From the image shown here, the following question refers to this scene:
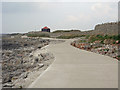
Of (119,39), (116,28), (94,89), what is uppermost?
(116,28)

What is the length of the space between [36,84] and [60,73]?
1448 mm

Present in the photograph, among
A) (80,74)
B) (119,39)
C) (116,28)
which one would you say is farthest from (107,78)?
(116,28)

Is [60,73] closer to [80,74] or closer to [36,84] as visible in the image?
[80,74]

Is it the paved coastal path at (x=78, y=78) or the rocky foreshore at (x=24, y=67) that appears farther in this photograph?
the rocky foreshore at (x=24, y=67)

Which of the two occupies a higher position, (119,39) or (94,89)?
(119,39)

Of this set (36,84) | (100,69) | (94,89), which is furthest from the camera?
(100,69)

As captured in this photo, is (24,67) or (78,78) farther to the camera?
(24,67)

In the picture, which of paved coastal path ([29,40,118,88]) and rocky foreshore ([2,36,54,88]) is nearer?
paved coastal path ([29,40,118,88])

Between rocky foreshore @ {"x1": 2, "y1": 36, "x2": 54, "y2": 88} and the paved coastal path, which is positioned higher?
the paved coastal path

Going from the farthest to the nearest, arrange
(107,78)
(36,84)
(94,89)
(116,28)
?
1. (116,28)
2. (107,78)
3. (36,84)
4. (94,89)

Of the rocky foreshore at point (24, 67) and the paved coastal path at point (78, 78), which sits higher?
the paved coastal path at point (78, 78)

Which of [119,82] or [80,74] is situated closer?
[119,82]

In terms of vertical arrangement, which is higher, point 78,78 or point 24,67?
point 78,78

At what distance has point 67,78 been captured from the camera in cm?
542
